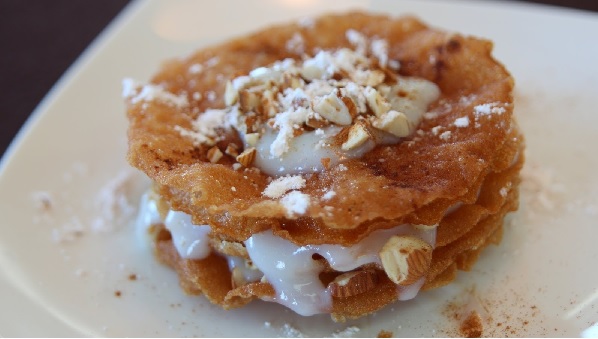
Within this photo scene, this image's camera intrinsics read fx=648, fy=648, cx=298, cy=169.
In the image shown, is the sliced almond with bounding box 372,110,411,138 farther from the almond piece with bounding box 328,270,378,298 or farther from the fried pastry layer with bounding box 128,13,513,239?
the almond piece with bounding box 328,270,378,298

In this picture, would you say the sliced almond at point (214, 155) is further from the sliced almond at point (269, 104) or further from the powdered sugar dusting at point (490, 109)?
the powdered sugar dusting at point (490, 109)

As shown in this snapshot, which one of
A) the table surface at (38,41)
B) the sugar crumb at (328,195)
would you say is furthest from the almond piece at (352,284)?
the table surface at (38,41)

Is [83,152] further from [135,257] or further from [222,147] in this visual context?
[222,147]

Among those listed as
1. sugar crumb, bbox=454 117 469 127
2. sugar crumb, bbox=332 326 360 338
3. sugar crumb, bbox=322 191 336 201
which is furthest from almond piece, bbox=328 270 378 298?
sugar crumb, bbox=454 117 469 127

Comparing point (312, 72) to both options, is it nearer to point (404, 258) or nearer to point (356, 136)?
point (356, 136)

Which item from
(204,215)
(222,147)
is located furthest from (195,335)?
(222,147)

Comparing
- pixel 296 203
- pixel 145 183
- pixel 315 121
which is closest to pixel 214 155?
pixel 315 121
